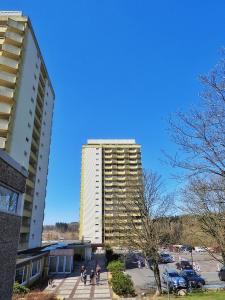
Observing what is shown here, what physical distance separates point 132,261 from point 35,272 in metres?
23.0

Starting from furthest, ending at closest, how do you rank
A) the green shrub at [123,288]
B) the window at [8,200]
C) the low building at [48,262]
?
the low building at [48,262]
the green shrub at [123,288]
the window at [8,200]

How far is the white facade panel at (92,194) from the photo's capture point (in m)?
93.1

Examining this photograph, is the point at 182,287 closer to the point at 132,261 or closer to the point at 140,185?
the point at 140,185

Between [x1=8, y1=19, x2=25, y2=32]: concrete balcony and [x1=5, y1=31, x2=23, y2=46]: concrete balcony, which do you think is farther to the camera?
[x1=8, y1=19, x2=25, y2=32]: concrete balcony

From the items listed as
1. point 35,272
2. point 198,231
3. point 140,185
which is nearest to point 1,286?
point 198,231

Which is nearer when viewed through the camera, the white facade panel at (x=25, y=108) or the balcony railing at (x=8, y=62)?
the white facade panel at (x=25, y=108)

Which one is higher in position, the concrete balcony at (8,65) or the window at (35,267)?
the concrete balcony at (8,65)

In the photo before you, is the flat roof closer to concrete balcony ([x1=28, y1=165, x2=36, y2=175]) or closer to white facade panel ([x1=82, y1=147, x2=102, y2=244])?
Answer: white facade panel ([x1=82, y1=147, x2=102, y2=244])

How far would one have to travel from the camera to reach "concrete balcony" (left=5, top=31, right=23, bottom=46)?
43.4 metres

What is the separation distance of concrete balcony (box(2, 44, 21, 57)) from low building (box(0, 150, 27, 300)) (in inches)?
1359

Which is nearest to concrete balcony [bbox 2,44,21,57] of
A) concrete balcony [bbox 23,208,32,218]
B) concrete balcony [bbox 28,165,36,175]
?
concrete balcony [bbox 28,165,36,175]

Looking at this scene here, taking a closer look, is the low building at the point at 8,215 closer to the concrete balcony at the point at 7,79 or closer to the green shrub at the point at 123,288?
the green shrub at the point at 123,288

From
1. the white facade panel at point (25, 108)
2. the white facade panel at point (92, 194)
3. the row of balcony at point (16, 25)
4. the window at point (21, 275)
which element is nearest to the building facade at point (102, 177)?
the white facade panel at point (92, 194)

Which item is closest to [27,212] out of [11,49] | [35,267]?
[35,267]
